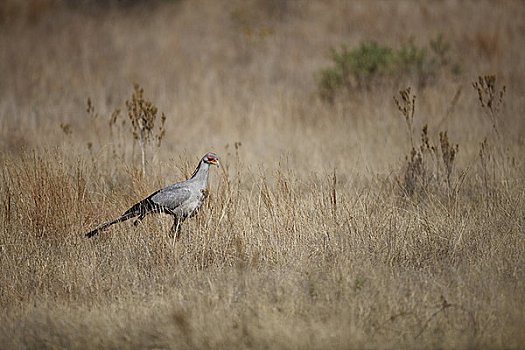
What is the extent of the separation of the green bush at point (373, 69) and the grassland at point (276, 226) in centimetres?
25

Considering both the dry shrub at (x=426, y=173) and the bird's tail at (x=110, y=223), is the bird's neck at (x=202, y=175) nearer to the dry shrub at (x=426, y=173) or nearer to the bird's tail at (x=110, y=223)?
the bird's tail at (x=110, y=223)

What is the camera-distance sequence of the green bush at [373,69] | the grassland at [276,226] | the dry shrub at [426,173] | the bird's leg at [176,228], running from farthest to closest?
the green bush at [373,69] → the dry shrub at [426,173] → the bird's leg at [176,228] → the grassland at [276,226]

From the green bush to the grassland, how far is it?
0.25 m

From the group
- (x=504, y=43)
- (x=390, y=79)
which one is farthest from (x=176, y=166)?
(x=504, y=43)

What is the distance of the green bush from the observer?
13609 millimetres

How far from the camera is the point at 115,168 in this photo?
339 inches

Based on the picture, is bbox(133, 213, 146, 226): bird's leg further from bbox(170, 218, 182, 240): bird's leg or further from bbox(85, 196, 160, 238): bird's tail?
bbox(170, 218, 182, 240): bird's leg

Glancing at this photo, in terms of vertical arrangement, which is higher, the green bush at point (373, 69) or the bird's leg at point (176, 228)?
the green bush at point (373, 69)

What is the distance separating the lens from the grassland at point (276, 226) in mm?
4719

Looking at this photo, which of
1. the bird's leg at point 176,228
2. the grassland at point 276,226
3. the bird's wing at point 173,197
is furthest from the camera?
the bird's leg at point 176,228

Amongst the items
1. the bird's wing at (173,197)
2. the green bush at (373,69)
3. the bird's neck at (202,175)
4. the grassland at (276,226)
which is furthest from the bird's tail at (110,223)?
the green bush at (373,69)

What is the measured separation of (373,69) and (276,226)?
25.9 ft

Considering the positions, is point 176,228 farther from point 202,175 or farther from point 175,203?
point 202,175

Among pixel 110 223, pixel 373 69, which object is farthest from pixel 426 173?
pixel 373 69
